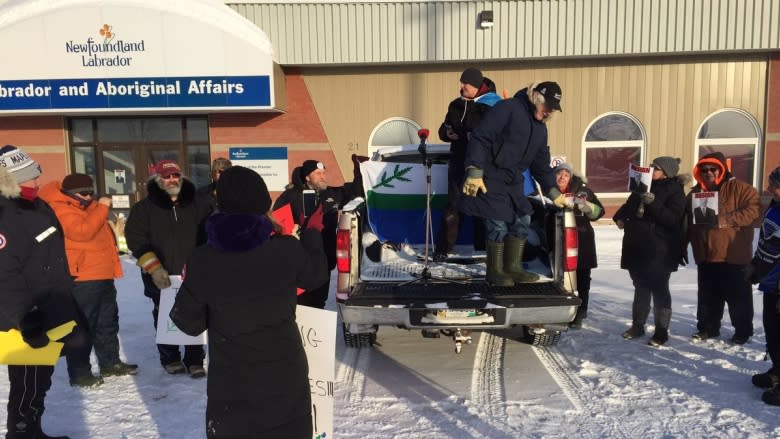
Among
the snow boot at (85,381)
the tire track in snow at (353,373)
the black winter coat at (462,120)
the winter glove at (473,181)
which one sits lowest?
the tire track in snow at (353,373)

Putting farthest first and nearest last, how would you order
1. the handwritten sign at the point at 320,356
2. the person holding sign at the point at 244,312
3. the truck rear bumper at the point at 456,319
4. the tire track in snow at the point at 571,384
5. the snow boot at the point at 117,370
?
1. the snow boot at the point at 117,370
2. the truck rear bumper at the point at 456,319
3. the tire track in snow at the point at 571,384
4. the handwritten sign at the point at 320,356
5. the person holding sign at the point at 244,312

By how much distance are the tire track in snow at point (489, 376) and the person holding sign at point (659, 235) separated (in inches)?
57.1

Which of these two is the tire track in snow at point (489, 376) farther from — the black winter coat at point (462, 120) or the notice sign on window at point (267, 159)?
the notice sign on window at point (267, 159)

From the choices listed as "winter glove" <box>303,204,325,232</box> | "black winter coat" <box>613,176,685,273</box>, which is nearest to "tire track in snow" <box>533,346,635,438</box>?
"black winter coat" <box>613,176,685,273</box>

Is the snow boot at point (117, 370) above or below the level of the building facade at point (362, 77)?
below

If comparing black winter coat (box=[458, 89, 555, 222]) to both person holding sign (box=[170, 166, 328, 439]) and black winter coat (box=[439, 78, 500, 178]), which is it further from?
person holding sign (box=[170, 166, 328, 439])

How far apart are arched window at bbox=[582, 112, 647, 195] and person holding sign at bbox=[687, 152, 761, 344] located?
8.15m

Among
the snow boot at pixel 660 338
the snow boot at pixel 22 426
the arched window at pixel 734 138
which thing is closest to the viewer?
the snow boot at pixel 22 426

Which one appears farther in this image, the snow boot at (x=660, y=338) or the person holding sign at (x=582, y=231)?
the person holding sign at (x=582, y=231)

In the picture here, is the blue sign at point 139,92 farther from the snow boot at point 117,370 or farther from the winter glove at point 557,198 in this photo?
the winter glove at point 557,198

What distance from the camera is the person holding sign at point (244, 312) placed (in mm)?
2041

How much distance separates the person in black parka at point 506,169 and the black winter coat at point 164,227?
7.29 feet

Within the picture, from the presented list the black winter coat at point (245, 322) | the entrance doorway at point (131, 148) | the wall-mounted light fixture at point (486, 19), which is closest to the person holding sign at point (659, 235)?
the black winter coat at point (245, 322)

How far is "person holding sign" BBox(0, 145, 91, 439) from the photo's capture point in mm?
3000
